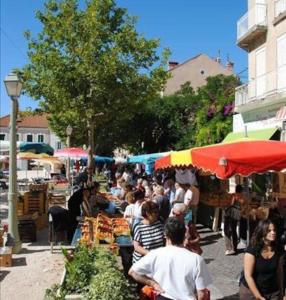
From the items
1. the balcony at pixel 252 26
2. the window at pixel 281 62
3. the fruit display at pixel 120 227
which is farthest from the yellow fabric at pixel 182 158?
the balcony at pixel 252 26

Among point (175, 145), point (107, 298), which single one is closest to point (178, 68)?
point (175, 145)

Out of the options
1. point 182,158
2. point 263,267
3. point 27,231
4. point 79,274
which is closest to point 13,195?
point 27,231

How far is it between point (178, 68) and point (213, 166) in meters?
56.1

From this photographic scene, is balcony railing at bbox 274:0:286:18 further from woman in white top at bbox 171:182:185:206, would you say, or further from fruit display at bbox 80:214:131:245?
fruit display at bbox 80:214:131:245

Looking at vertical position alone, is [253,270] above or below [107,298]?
above

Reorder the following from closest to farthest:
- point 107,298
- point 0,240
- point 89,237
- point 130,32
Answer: point 107,298 → point 89,237 → point 0,240 → point 130,32

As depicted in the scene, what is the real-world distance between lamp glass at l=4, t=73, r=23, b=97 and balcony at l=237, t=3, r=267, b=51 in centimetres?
1429

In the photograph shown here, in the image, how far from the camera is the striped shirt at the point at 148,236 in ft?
20.2

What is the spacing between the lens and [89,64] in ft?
81.7

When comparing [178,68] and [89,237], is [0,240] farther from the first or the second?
[178,68]

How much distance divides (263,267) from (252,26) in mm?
20364

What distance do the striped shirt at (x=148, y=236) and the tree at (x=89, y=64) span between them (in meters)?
19.1

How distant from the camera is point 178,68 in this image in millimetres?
62688

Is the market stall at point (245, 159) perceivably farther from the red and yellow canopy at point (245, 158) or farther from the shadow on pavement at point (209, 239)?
the shadow on pavement at point (209, 239)
